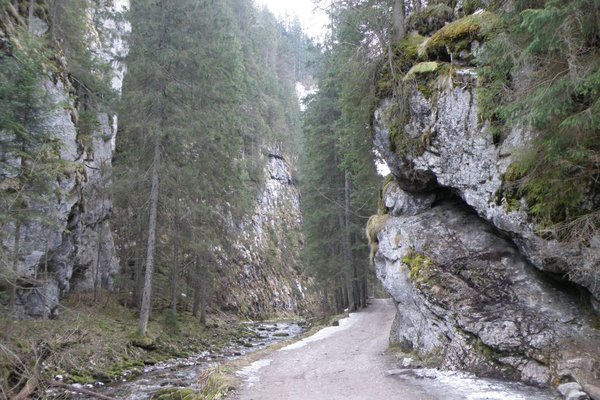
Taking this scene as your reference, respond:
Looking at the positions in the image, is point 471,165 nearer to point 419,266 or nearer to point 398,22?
point 419,266

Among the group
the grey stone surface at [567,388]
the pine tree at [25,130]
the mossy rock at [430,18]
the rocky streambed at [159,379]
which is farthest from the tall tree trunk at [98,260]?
the grey stone surface at [567,388]

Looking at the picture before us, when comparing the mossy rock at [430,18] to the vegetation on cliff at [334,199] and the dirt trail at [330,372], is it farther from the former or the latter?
the dirt trail at [330,372]

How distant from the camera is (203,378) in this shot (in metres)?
9.24

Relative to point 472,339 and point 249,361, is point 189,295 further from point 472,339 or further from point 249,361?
point 472,339

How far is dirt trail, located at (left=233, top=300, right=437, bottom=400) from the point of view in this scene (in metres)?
7.54

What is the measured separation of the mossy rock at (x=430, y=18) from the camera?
12156 millimetres

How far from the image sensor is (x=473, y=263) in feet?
30.1

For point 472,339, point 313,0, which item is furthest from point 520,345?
point 313,0

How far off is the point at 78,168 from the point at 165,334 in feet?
27.0

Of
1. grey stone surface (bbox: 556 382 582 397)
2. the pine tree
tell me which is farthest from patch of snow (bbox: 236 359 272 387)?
the pine tree

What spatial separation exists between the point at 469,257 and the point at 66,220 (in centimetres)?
1501

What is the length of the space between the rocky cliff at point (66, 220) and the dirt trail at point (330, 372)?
595 centimetres

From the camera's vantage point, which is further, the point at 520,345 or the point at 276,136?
the point at 276,136

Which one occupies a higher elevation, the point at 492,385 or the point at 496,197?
the point at 496,197
